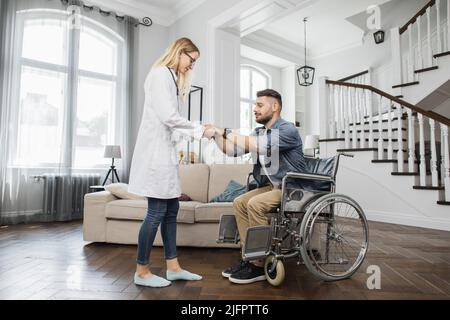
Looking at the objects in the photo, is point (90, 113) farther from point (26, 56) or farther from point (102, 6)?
point (102, 6)

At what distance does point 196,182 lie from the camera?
3.07 meters

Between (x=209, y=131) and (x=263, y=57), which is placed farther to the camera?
(x=263, y=57)

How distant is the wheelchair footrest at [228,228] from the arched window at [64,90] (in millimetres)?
3000

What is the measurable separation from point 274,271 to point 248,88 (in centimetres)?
579

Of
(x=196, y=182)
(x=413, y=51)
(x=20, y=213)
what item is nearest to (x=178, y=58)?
(x=196, y=182)

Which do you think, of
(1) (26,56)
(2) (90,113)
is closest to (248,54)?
(2) (90,113)

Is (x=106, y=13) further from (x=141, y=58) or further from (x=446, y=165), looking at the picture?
(x=446, y=165)

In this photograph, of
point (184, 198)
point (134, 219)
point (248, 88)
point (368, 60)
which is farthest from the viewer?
point (248, 88)

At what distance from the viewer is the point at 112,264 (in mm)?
2055

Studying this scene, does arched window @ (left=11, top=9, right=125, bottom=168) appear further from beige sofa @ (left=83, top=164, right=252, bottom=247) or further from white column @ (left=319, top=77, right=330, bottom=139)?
white column @ (left=319, top=77, right=330, bottom=139)

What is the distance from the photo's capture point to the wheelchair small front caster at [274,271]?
Result: 1.60 meters

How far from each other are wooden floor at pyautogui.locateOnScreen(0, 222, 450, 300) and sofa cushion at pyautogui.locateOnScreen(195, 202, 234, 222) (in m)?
0.26

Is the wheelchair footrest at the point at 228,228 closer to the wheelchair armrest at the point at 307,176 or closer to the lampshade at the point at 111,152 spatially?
the wheelchair armrest at the point at 307,176
